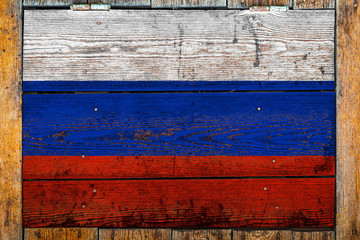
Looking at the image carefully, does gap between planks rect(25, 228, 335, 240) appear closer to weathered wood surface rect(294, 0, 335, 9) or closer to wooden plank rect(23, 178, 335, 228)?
wooden plank rect(23, 178, 335, 228)

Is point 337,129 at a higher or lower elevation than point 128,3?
lower

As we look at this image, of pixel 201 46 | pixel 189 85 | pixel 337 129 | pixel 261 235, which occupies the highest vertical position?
pixel 201 46

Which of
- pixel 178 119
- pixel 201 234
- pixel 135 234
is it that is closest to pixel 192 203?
pixel 201 234

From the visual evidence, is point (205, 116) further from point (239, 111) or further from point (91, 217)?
point (91, 217)

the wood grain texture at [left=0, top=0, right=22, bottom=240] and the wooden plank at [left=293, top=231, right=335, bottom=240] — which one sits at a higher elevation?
the wood grain texture at [left=0, top=0, right=22, bottom=240]

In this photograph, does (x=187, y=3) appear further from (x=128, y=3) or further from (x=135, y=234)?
(x=135, y=234)

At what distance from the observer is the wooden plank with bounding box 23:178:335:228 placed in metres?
1.41

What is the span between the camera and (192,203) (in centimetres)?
142

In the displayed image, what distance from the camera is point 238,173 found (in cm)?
142

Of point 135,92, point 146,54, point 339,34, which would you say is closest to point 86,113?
point 135,92

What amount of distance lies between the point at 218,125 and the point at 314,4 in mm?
808

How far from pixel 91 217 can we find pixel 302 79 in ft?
4.31

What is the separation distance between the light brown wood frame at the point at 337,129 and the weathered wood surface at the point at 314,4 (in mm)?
40

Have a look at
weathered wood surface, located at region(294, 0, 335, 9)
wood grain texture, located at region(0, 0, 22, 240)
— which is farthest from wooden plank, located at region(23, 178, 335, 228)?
weathered wood surface, located at region(294, 0, 335, 9)
